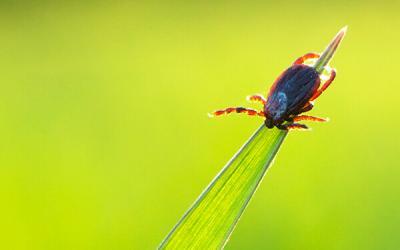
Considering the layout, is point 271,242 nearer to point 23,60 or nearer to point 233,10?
point 23,60

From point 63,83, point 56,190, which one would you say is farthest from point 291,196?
point 63,83

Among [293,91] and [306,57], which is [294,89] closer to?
[293,91]

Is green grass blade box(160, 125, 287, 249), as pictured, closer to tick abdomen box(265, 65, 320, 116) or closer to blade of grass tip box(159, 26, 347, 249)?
blade of grass tip box(159, 26, 347, 249)

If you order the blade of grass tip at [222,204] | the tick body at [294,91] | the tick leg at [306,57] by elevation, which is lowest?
the blade of grass tip at [222,204]

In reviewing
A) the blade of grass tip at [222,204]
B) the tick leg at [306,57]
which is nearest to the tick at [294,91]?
the tick leg at [306,57]

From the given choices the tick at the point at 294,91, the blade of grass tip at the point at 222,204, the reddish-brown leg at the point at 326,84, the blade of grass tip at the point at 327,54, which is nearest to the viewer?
the blade of grass tip at the point at 222,204

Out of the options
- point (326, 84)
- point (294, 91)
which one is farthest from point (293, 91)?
point (326, 84)

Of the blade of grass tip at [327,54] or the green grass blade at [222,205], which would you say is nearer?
the green grass blade at [222,205]

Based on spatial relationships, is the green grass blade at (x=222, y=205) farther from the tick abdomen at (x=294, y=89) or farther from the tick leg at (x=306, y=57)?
the tick leg at (x=306, y=57)
